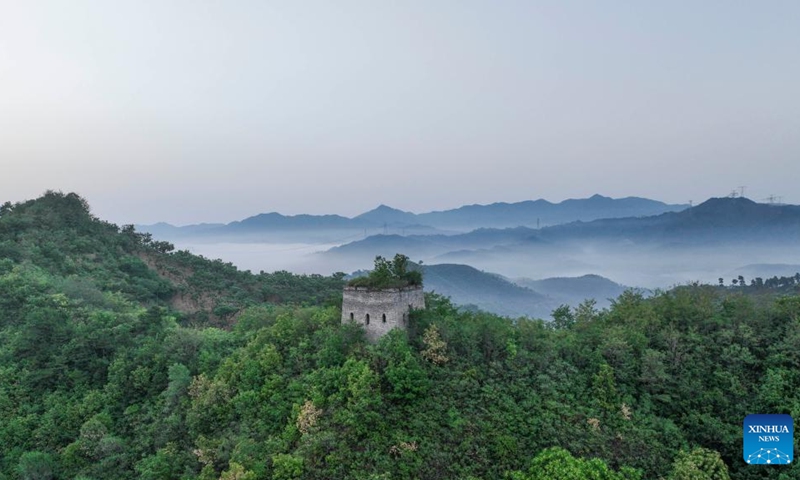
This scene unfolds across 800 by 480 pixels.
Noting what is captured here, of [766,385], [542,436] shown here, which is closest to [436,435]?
[542,436]

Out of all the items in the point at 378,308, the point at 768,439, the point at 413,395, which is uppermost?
the point at 378,308

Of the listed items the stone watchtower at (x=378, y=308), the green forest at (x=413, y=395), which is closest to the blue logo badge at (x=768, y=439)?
the green forest at (x=413, y=395)

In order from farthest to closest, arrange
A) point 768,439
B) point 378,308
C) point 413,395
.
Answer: point 378,308 < point 413,395 < point 768,439

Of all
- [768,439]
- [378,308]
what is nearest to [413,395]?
[378,308]

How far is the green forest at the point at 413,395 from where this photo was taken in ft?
59.6

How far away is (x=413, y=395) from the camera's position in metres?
20.1

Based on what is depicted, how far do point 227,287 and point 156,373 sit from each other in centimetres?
3441

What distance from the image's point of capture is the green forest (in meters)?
18.2

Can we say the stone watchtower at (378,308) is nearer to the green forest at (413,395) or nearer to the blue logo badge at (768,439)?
the green forest at (413,395)

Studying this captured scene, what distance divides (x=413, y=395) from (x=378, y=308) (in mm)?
5009

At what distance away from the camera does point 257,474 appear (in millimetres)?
17250

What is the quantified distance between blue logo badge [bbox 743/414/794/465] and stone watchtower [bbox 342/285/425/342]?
16.2 metres

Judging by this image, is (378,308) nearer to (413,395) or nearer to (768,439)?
(413,395)

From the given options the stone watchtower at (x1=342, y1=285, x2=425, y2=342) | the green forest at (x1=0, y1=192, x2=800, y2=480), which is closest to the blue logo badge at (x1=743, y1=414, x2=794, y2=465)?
the green forest at (x1=0, y1=192, x2=800, y2=480)
